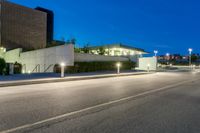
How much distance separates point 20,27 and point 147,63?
1260 inches

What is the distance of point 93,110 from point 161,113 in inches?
75.2

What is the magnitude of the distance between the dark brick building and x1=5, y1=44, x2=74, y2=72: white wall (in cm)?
1134

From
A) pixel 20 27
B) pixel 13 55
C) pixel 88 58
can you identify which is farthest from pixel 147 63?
pixel 20 27

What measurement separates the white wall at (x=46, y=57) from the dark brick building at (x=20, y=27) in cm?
1134

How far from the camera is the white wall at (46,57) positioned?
89.1ft

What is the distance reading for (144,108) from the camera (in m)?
6.93

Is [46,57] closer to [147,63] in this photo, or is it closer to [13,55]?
[13,55]

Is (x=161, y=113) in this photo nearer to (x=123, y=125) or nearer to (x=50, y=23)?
(x=123, y=125)

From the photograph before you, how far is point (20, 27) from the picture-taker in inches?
2175

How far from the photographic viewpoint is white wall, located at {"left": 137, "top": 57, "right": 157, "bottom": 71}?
4375 cm

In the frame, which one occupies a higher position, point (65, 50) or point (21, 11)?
point (21, 11)

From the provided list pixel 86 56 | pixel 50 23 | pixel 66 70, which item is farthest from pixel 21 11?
pixel 50 23

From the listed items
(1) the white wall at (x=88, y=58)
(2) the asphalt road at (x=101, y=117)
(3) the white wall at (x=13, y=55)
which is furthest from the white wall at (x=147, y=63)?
(2) the asphalt road at (x=101, y=117)

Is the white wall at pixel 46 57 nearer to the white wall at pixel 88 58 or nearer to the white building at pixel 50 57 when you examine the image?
the white building at pixel 50 57
